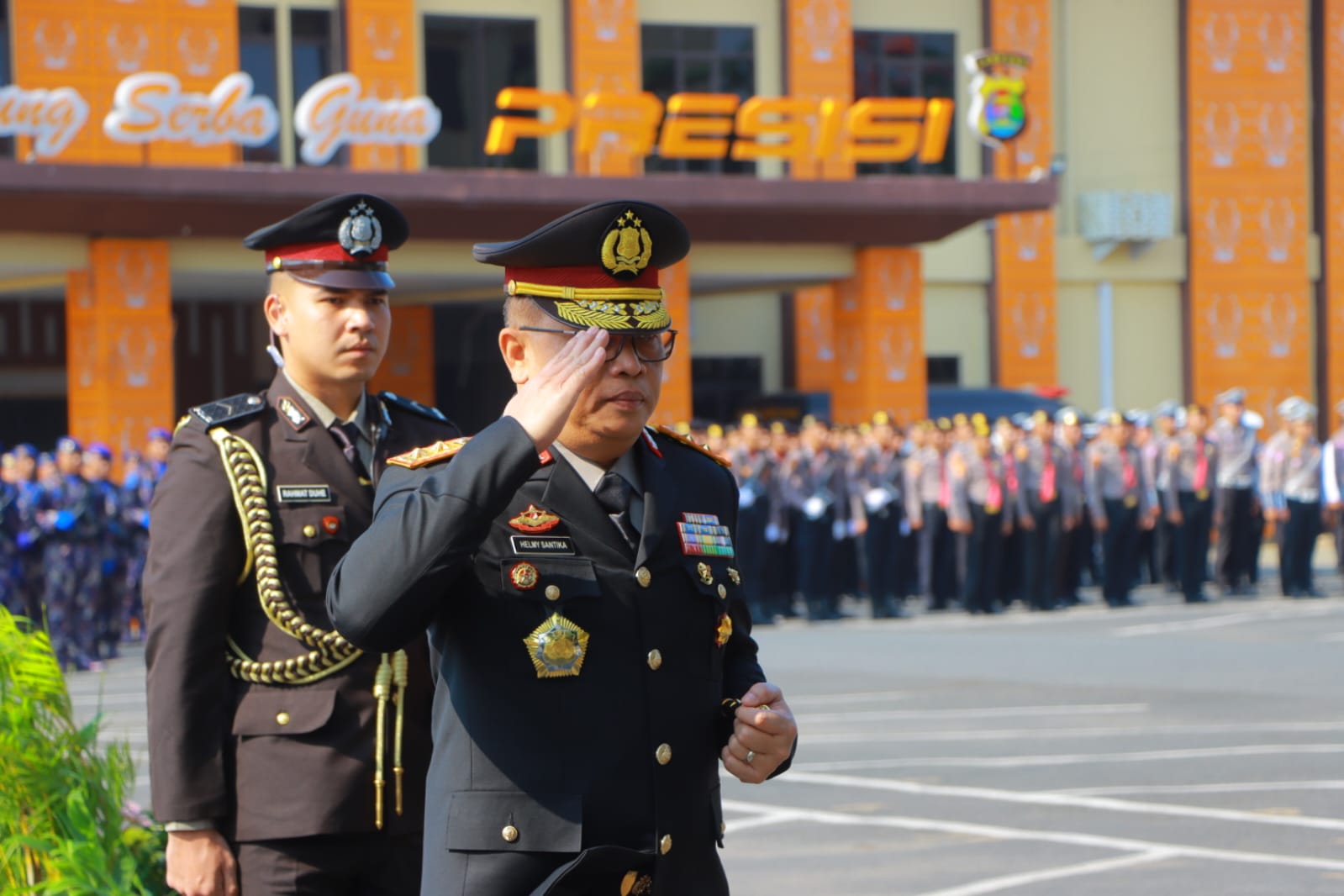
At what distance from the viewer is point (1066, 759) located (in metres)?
10.5

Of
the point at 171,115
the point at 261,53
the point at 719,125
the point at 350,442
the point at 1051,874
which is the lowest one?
the point at 1051,874

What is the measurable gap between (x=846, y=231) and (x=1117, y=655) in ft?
43.7

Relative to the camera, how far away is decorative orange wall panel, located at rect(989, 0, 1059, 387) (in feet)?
113

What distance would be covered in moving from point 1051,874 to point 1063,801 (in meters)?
1.61

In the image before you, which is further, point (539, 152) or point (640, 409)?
point (539, 152)

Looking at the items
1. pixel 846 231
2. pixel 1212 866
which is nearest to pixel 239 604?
pixel 1212 866

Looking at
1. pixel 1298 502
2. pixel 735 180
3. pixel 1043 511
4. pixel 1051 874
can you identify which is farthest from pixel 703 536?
pixel 735 180

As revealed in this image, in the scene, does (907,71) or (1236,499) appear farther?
(907,71)

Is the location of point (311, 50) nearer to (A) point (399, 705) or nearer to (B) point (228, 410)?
(B) point (228, 410)

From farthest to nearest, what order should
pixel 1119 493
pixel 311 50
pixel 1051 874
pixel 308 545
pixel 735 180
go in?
pixel 311 50
pixel 735 180
pixel 1119 493
pixel 1051 874
pixel 308 545

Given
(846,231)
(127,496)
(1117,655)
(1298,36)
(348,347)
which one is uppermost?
(1298,36)

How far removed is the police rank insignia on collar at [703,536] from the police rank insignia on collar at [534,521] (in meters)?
0.23

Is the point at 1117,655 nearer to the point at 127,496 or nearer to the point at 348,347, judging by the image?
the point at 127,496

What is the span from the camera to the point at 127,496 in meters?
18.8
